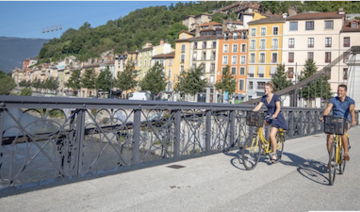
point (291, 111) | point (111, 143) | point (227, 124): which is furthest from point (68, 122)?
point (291, 111)

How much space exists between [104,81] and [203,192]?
63661mm

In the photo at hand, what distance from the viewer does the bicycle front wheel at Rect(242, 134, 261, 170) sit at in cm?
565

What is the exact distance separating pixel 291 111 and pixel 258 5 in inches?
4157

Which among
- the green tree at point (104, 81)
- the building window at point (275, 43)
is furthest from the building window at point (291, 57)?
the green tree at point (104, 81)

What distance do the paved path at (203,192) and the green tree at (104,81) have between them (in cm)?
6180

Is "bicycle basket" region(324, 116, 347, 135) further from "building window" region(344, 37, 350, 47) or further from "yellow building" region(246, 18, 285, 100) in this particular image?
"building window" region(344, 37, 350, 47)

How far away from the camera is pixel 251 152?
5.73 m

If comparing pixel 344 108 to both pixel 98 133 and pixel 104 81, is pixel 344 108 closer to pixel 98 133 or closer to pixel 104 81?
pixel 98 133

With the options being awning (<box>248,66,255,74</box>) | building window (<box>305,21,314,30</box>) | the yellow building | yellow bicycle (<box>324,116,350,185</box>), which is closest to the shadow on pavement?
yellow bicycle (<box>324,116,350,185</box>)

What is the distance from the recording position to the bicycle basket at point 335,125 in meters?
4.96

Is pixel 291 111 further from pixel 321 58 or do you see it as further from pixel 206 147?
pixel 321 58

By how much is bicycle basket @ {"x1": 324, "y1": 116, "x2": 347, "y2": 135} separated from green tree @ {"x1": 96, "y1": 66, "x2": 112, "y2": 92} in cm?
6298

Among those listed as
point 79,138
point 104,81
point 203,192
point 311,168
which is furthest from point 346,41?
point 79,138

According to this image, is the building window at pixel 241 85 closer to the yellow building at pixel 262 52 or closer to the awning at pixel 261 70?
the yellow building at pixel 262 52
